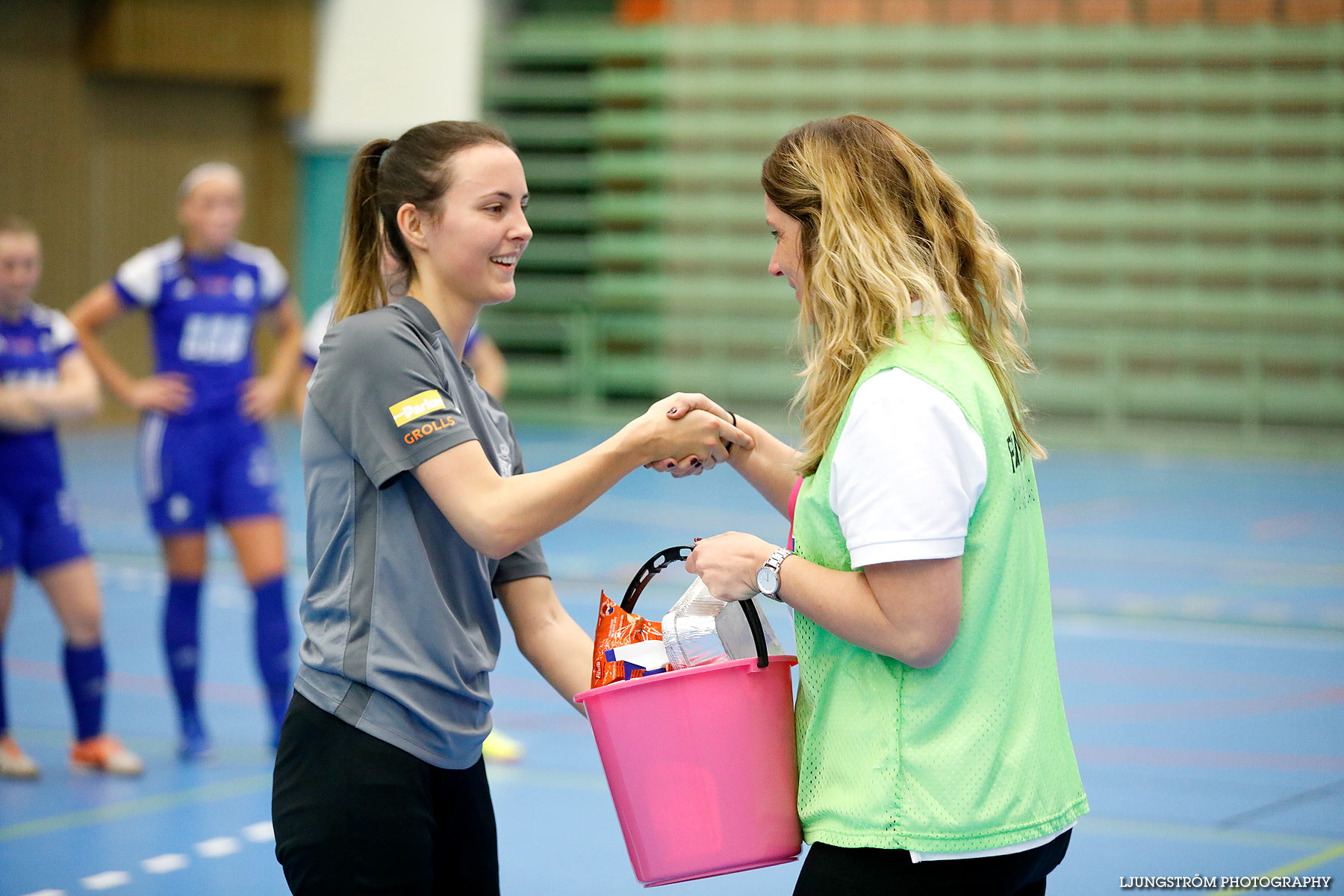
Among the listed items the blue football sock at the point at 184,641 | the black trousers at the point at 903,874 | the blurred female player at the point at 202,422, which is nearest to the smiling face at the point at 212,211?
the blurred female player at the point at 202,422

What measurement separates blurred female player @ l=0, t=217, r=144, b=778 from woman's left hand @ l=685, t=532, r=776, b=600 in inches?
136

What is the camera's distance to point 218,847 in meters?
3.98

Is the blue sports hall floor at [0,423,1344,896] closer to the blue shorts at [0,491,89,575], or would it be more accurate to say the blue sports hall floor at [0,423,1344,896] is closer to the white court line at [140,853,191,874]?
the white court line at [140,853,191,874]

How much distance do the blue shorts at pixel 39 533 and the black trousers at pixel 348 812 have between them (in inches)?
123

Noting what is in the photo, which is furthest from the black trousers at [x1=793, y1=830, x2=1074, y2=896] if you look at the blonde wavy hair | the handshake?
the handshake

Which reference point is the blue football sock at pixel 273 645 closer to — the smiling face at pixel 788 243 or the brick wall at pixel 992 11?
the smiling face at pixel 788 243

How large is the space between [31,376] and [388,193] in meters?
3.25

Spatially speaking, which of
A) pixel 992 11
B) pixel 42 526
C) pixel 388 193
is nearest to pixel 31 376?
pixel 42 526

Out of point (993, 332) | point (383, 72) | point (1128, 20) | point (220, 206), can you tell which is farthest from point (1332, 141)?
point (993, 332)

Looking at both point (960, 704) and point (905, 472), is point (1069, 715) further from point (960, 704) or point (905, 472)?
point (905, 472)

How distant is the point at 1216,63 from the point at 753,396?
5.66 meters

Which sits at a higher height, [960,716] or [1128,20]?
[1128,20]

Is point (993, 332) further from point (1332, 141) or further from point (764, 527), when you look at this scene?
point (1332, 141)

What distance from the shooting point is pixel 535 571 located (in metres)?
2.34
